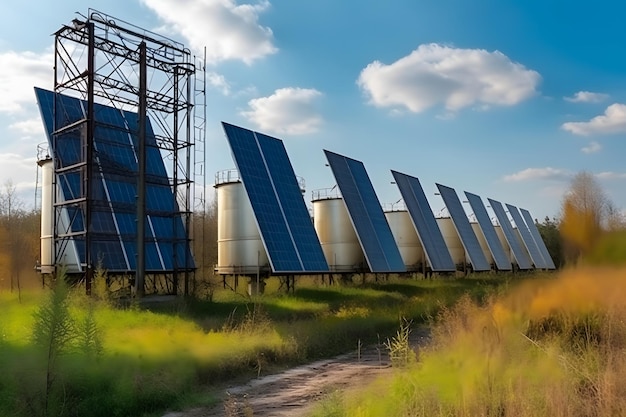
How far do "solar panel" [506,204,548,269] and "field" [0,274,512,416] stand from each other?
141ft

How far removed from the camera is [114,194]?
26.5 m

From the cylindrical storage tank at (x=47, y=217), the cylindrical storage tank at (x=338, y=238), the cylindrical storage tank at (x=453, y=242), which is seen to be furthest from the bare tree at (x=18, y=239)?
the cylindrical storage tank at (x=453, y=242)

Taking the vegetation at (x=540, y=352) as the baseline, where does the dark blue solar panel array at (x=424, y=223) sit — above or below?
above

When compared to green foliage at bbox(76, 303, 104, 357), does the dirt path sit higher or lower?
lower

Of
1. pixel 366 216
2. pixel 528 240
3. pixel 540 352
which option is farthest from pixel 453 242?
pixel 540 352

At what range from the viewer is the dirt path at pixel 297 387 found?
10638 millimetres

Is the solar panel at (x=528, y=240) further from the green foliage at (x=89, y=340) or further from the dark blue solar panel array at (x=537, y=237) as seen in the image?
the green foliage at (x=89, y=340)

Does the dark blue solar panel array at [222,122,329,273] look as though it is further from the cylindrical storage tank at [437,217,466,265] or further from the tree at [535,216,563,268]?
the cylindrical storage tank at [437,217,466,265]

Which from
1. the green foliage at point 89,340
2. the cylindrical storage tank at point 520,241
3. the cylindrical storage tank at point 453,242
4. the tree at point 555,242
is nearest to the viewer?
the green foliage at point 89,340

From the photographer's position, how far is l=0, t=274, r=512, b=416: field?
9.59m

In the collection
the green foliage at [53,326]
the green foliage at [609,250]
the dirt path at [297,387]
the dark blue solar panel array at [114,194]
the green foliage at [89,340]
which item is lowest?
the dirt path at [297,387]

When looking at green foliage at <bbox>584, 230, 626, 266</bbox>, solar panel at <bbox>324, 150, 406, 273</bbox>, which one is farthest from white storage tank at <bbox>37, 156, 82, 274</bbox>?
green foliage at <bbox>584, 230, 626, 266</bbox>

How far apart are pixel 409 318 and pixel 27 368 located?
16567mm

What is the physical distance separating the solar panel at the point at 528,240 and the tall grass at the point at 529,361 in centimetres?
5581
